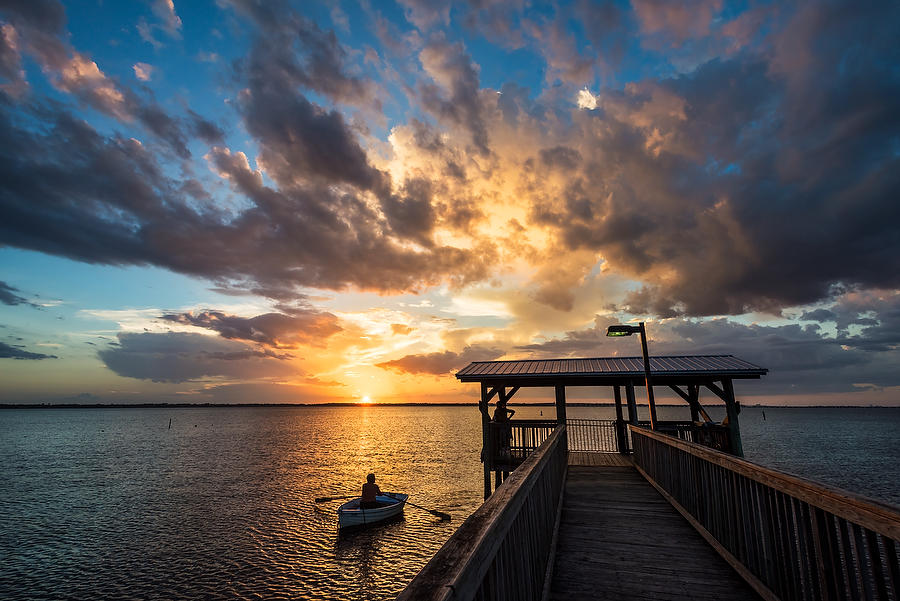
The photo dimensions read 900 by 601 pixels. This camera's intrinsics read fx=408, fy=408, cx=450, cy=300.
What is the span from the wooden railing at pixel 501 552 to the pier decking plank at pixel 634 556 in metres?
0.46

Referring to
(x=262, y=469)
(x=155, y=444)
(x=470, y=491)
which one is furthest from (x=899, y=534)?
(x=155, y=444)

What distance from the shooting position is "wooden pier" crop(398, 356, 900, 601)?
7.47ft

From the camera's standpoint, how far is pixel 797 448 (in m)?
54.9

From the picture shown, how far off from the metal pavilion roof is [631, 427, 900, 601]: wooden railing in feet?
26.7

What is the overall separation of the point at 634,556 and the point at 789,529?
6.82 ft

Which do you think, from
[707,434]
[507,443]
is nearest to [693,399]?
[707,434]

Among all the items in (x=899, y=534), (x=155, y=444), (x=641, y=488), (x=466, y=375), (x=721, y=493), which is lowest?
(x=155, y=444)

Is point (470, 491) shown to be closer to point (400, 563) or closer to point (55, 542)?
point (400, 563)

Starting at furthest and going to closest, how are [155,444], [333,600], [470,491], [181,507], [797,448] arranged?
[155,444] < [797,448] < [470,491] < [181,507] < [333,600]

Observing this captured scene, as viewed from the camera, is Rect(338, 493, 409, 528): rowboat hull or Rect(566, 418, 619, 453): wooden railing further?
Rect(338, 493, 409, 528): rowboat hull

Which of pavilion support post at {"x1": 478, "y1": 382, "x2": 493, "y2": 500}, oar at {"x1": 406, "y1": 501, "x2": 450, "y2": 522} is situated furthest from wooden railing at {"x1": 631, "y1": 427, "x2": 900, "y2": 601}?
oar at {"x1": 406, "y1": 501, "x2": 450, "y2": 522}

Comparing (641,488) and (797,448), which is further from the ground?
(641,488)

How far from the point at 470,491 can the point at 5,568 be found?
24.0 meters

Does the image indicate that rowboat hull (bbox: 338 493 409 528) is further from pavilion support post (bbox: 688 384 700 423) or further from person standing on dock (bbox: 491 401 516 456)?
pavilion support post (bbox: 688 384 700 423)
